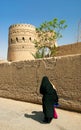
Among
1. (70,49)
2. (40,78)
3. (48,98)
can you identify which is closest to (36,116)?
(48,98)

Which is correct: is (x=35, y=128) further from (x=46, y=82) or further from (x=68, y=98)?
(x=68, y=98)

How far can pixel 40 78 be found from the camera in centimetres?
633

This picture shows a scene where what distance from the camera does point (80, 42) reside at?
58.5ft

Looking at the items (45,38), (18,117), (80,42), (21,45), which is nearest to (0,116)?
(18,117)

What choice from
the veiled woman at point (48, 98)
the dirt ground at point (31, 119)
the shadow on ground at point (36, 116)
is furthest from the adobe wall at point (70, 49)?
the veiled woman at point (48, 98)

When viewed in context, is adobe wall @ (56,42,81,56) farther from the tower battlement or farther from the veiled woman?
the tower battlement

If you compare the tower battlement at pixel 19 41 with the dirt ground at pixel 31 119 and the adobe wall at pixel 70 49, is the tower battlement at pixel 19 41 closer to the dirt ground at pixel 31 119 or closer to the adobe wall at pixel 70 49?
the adobe wall at pixel 70 49

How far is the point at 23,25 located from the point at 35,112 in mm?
33292

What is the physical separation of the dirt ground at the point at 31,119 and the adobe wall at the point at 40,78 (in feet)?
1.20

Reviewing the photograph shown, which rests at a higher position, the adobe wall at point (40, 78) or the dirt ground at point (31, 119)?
the adobe wall at point (40, 78)

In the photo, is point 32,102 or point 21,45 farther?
point 21,45

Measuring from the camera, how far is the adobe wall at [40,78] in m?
5.35

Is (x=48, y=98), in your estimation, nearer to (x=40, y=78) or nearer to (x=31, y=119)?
(x=31, y=119)

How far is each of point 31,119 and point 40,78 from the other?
1624 mm
